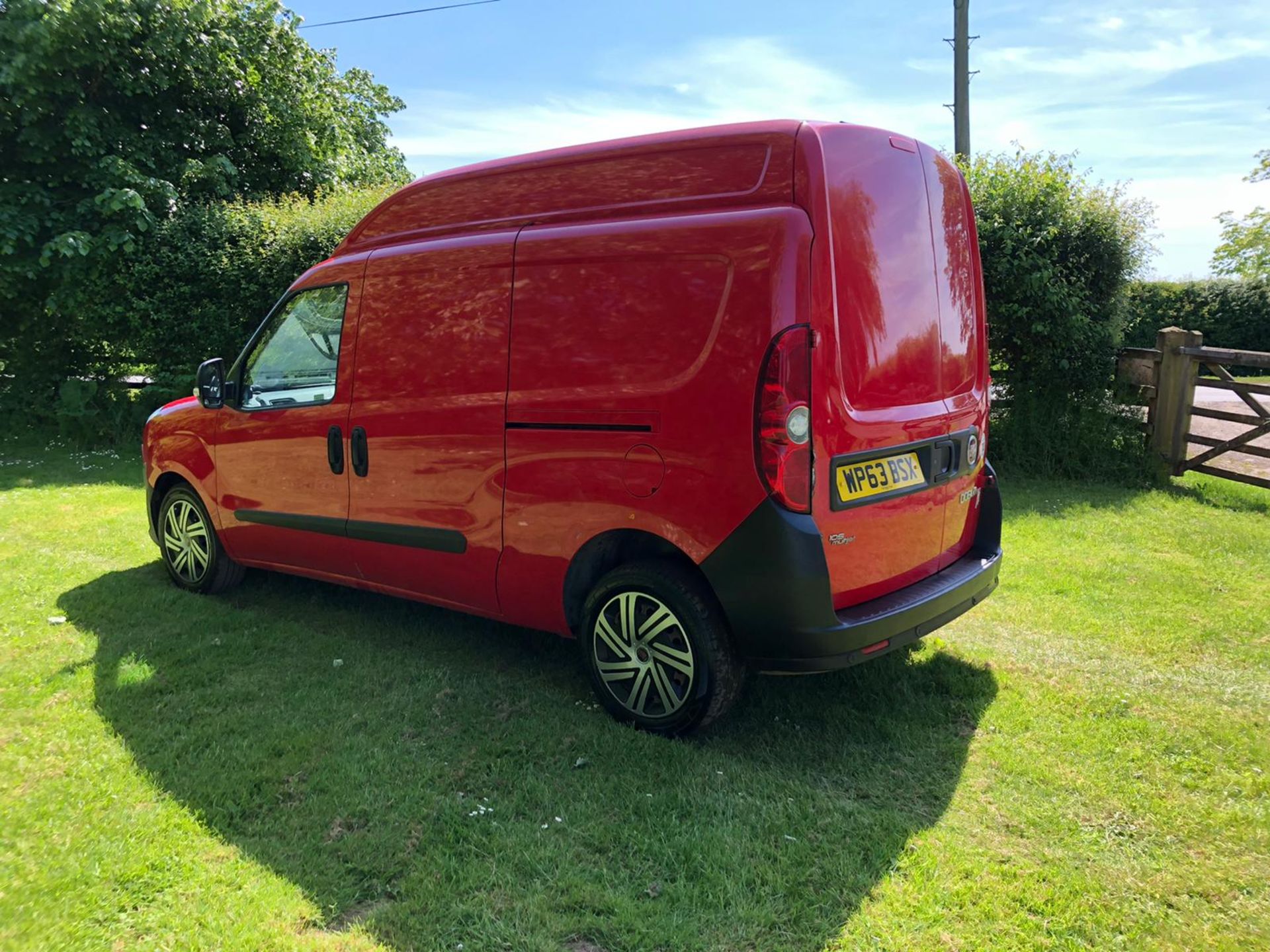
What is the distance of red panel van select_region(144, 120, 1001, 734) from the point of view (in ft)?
10.1

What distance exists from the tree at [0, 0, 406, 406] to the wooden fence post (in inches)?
456

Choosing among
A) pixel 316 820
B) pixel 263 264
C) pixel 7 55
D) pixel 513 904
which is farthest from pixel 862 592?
pixel 7 55

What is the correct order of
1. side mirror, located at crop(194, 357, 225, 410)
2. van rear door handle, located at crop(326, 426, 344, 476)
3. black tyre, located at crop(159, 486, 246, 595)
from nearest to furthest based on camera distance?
van rear door handle, located at crop(326, 426, 344, 476) < side mirror, located at crop(194, 357, 225, 410) < black tyre, located at crop(159, 486, 246, 595)

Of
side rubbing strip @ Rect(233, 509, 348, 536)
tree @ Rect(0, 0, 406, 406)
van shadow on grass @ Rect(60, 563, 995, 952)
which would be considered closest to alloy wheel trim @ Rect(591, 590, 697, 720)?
van shadow on grass @ Rect(60, 563, 995, 952)

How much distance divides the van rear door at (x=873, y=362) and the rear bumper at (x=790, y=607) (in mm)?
97

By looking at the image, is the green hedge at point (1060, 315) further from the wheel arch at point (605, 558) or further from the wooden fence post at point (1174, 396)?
the wheel arch at point (605, 558)

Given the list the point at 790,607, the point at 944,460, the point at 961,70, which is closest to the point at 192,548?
the point at 790,607

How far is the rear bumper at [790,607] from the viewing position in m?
3.04

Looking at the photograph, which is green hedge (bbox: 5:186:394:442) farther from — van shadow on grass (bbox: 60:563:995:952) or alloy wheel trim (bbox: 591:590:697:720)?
alloy wheel trim (bbox: 591:590:697:720)

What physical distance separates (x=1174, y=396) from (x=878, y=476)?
624 cm

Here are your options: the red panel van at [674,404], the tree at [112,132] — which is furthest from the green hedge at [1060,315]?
the tree at [112,132]

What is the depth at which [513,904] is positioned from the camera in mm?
2596

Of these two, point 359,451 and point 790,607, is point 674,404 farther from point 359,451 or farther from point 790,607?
point 359,451

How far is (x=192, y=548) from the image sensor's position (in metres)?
5.52
